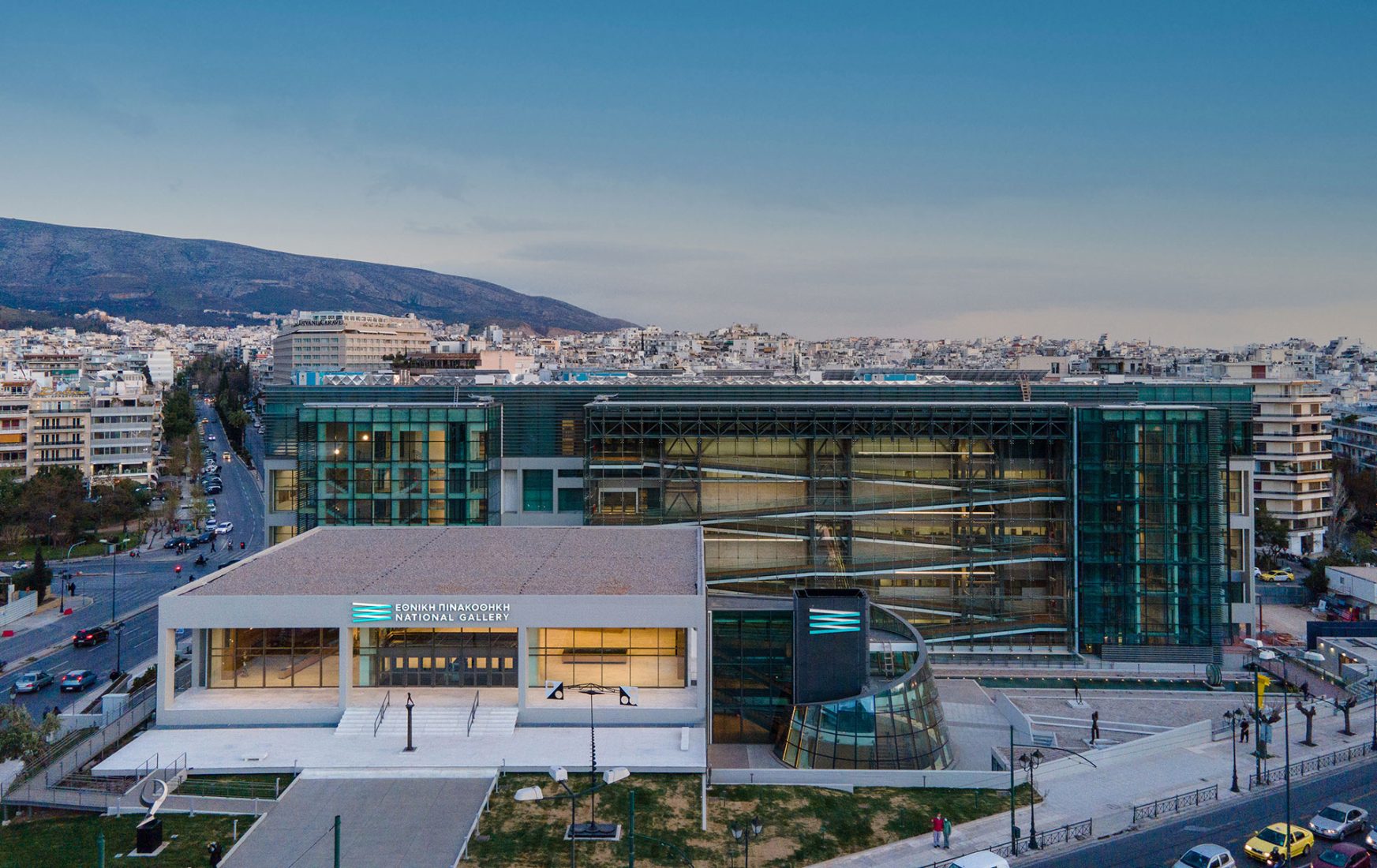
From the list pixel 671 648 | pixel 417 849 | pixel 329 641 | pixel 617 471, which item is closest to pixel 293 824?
pixel 417 849

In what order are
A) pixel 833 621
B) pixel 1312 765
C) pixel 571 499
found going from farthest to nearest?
pixel 571 499, pixel 1312 765, pixel 833 621

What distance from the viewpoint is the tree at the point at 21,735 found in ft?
117

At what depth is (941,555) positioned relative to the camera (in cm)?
5897

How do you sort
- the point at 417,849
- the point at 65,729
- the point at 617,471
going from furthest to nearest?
the point at 617,471, the point at 65,729, the point at 417,849

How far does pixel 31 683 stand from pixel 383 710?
26.1m

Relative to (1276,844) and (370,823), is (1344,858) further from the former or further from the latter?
(370,823)

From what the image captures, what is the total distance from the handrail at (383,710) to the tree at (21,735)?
11985 mm

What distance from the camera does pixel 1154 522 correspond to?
184ft

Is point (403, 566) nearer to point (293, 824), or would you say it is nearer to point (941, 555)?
point (293, 824)

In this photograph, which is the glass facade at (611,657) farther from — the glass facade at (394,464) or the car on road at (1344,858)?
the car on road at (1344,858)

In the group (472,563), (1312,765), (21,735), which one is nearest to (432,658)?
(472,563)

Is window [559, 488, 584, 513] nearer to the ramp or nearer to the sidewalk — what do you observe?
the ramp

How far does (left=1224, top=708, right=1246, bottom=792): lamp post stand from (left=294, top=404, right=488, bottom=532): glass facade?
40.8 m

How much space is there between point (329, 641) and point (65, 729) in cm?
1139
